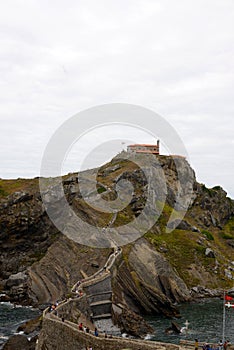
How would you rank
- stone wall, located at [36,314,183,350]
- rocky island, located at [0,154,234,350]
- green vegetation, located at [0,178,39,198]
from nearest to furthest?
1. stone wall, located at [36,314,183,350]
2. rocky island, located at [0,154,234,350]
3. green vegetation, located at [0,178,39,198]

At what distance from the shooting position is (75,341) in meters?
42.7

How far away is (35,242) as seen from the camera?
112m

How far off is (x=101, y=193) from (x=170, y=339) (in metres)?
63.2

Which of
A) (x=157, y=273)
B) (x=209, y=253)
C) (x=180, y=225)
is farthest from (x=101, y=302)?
(x=180, y=225)

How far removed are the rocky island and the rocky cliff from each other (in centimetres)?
25

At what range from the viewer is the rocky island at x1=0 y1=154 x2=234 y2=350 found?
68688 mm

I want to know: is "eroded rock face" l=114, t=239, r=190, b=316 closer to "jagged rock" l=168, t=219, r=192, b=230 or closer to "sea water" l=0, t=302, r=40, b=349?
"sea water" l=0, t=302, r=40, b=349

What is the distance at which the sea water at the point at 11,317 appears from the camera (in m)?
64.3

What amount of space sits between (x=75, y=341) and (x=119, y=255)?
44.5 m

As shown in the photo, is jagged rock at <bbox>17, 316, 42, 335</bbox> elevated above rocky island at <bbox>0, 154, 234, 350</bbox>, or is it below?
below

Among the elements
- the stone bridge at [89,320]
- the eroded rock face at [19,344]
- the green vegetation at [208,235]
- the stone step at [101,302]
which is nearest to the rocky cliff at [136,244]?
the green vegetation at [208,235]

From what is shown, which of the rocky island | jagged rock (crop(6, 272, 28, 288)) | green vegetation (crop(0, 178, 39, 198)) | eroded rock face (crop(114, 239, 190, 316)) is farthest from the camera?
green vegetation (crop(0, 178, 39, 198))

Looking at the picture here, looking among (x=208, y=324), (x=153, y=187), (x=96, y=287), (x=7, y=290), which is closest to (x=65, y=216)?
(x=7, y=290)

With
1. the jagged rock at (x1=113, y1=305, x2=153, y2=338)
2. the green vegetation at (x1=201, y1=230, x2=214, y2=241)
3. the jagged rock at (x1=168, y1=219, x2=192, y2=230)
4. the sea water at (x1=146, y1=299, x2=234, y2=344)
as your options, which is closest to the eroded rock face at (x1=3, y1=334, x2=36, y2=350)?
the jagged rock at (x1=113, y1=305, x2=153, y2=338)
